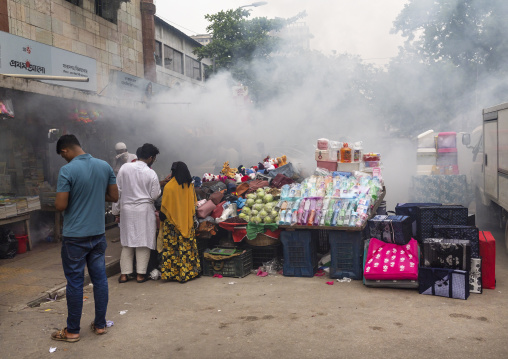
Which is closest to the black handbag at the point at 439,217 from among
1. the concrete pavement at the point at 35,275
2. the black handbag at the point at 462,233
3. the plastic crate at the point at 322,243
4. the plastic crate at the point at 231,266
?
the black handbag at the point at 462,233

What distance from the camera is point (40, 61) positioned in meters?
8.78

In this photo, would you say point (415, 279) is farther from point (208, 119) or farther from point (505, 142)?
point (208, 119)

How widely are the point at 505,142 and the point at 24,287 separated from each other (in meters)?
7.30

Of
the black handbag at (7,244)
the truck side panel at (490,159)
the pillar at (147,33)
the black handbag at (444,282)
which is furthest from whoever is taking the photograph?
the pillar at (147,33)

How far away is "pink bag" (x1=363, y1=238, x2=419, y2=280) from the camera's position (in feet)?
17.7

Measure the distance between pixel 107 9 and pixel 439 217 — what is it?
1045 centimetres

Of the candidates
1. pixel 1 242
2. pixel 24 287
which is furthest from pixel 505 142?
pixel 1 242

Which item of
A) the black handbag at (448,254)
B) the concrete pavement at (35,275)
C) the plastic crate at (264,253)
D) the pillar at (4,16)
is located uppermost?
the pillar at (4,16)

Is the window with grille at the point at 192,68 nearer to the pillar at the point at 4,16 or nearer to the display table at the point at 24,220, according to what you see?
the pillar at the point at 4,16

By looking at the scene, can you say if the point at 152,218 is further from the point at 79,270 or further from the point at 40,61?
the point at 40,61

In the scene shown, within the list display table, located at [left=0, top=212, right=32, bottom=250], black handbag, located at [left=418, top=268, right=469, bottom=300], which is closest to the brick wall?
display table, located at [left=0, top=212, right=32, bottom=250]

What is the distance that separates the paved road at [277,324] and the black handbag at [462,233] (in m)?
0.55

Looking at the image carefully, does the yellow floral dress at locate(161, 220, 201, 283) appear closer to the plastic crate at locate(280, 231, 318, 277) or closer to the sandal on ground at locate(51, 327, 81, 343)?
the plastic crate at locate(280, 231, 318, 277)

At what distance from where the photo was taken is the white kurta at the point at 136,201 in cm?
601
